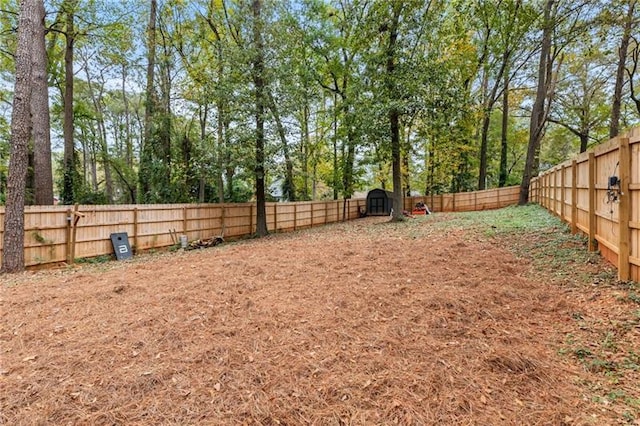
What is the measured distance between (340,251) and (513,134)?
2095cm

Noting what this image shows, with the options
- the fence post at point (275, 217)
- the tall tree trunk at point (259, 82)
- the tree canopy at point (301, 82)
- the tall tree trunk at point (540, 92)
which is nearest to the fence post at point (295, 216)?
the fence post at point (275, 217)

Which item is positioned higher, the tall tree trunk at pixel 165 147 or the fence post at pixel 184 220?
the tall tree trunk at pixel 165 147

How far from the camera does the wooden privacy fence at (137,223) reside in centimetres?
677

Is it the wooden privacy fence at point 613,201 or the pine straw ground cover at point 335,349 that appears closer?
the pine straw ground cover at point 335,349

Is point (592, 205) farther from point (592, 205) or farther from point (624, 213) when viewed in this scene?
point (624, 213)

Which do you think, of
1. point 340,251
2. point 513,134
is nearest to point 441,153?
point 513,134

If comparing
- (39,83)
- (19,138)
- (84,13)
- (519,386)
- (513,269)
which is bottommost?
(519,386)

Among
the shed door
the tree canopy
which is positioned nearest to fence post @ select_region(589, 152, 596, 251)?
the tree canopy

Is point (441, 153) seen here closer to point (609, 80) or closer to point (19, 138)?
point (609, 80)

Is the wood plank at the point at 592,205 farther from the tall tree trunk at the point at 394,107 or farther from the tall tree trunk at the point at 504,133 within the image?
the tall tree trunk at the point at 504,133

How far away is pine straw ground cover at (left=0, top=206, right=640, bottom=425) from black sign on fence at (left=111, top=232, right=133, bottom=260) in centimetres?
353

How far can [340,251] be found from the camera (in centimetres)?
628

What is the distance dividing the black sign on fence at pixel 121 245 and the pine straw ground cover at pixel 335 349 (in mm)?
3529

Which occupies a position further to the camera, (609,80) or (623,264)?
(609,80)
